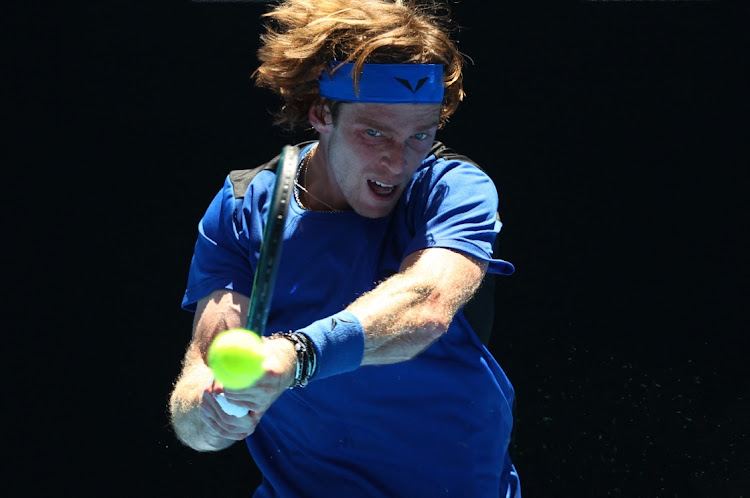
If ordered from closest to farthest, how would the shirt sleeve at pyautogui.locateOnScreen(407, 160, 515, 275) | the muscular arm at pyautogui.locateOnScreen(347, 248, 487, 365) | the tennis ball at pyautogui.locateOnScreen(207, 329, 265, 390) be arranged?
the tennis ball at pyautogui.locateOnScreen(207, 329, 265, 390) → the muscular arm at pyautogui.locateOnScreen(347, 248, 487, 365) → the shirt sleeve at pyautogui.locateOnScreen(407, 160, 515, 275)

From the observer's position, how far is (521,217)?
12.4ft

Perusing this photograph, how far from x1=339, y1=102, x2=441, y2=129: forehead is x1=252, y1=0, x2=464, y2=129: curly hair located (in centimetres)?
9

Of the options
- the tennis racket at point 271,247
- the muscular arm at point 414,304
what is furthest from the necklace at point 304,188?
the tennis racket at point 271,247

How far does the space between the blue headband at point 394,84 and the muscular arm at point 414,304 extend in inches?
15.2

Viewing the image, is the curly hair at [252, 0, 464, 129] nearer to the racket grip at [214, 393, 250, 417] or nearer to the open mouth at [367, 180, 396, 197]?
the open mouth at [367, 180, 396, 197]

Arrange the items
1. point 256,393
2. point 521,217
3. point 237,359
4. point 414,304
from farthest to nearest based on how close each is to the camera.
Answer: point 521,217
point 414,304
point 256,393
point 237,359

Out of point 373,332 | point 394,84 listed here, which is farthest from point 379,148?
point 373,332

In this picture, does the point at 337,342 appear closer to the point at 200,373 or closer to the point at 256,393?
the point at 256,393

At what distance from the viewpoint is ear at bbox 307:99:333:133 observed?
270 centimetres

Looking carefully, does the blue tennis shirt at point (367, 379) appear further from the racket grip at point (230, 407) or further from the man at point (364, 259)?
the racket grip at point (230, 407)

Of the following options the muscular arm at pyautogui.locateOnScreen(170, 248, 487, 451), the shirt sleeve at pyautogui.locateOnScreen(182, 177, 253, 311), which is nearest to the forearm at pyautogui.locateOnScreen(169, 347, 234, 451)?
the muscular arm at pyautogui.locateOnScreen(170, 248, 487, 451)

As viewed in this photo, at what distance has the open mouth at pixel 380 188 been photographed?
259cm

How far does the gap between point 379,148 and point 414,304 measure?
0.48 meters

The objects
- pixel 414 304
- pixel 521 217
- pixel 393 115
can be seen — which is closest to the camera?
pixel 414 304
